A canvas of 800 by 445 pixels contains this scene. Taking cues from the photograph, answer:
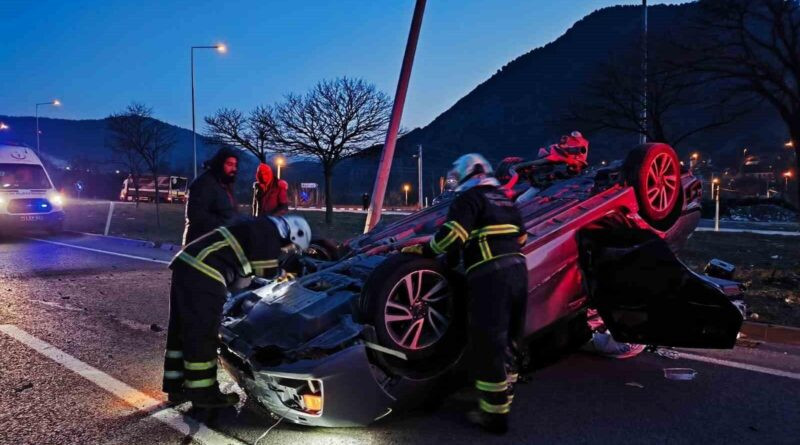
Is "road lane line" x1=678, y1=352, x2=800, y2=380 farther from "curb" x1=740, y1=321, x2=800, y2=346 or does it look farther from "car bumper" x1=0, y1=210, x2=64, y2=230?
"car bumper" x1=0, y1=210, x2=64, y2=230

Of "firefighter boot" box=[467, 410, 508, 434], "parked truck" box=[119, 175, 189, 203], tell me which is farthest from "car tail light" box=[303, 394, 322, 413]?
"parked truck" box=[119, 175, 189, 203]

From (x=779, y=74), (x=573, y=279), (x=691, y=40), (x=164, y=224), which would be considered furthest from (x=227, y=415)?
(x=164, y=224)

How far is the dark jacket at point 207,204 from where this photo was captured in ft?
17.6

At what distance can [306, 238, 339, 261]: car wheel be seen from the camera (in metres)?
5.61

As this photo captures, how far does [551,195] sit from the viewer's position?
5074 mm

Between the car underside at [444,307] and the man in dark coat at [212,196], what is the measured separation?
1.00 meters

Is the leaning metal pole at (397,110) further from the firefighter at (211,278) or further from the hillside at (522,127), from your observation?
the hillside at (522,127)

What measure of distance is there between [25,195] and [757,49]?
1773 centimetres

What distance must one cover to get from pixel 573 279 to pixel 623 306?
1.26 ft

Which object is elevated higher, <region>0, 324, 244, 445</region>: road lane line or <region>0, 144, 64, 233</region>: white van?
<region>0, 144, 64, 233</region>: white van

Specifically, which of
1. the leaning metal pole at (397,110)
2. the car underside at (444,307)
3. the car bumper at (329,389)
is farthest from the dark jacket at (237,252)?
the leaning metal pole at (397,110)

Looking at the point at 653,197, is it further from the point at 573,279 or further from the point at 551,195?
the point at 573,279

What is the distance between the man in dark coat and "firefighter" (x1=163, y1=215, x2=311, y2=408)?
162cm

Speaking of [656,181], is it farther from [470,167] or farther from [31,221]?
[31,221]
